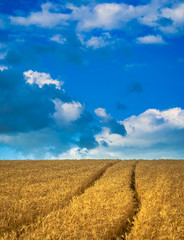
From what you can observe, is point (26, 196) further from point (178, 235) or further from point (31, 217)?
point (178, 235)

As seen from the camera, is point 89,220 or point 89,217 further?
point 89,217

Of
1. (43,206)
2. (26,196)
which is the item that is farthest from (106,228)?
(26,196)

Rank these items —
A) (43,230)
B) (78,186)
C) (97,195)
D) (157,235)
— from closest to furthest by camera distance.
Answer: (43,230) < (157,235) < (97,195) < (78,186)

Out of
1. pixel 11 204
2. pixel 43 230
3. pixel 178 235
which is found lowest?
pixel 178 235

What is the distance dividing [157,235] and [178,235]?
0.55m

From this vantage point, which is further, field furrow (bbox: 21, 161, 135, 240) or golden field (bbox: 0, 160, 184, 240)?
golden field (bbox: 0, 160, 184, 240)

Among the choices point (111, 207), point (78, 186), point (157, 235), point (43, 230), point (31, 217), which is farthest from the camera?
point (78, 186)

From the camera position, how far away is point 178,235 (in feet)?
20.5

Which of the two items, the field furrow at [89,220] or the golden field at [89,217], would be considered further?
the golden field at [89,217]

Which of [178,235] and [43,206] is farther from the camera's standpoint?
[43,206]

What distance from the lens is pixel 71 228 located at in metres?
6.15

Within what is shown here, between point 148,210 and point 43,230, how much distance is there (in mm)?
4204

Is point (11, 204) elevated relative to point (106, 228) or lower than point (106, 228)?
elevated

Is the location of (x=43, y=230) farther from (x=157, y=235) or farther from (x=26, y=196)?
(x=26, y=196)
